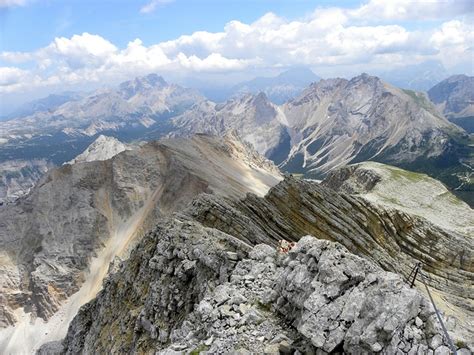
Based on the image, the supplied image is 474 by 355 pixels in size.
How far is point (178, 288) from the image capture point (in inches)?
1395

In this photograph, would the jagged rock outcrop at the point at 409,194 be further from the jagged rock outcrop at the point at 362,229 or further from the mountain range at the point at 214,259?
the jagged rock outcrop at the point at 362,229

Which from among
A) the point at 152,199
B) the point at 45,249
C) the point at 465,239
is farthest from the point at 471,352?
the point at 45,249

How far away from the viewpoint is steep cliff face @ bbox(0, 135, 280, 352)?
13188 centimetres

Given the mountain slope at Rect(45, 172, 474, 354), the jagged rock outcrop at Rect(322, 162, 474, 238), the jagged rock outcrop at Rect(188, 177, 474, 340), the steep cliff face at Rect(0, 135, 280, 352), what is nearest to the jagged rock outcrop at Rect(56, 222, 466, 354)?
the mountain slope at Rect(45, 172, 474, 354)

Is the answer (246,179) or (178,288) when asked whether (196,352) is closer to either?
(178,288)

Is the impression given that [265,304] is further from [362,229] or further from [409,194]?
[409,194]

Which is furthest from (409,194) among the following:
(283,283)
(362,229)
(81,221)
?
(81,221)

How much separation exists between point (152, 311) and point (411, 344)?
23.6 m

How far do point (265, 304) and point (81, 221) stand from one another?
438 feet

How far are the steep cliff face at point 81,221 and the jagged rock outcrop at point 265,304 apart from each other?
271ft

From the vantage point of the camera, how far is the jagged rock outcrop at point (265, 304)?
19312 mm

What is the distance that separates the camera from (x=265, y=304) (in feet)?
85.3

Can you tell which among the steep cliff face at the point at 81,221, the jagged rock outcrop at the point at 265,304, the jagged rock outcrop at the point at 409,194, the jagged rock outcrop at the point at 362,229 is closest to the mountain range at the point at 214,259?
the jagged rock outcrop at the point at 265,304

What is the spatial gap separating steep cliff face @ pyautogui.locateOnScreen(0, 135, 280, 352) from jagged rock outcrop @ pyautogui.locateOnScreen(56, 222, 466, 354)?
8258cm
